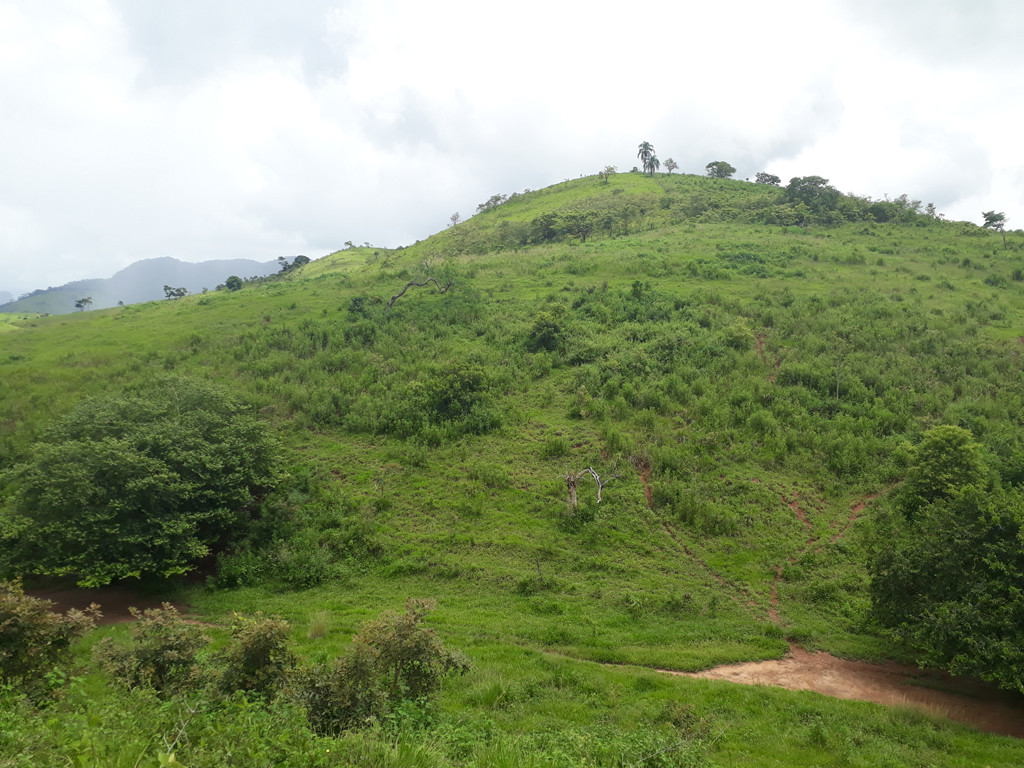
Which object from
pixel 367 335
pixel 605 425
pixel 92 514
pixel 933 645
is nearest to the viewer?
pixel 933 645

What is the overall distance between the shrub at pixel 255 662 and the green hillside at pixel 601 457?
149cm

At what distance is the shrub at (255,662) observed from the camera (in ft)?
23.8

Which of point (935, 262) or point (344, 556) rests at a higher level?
point (935, 262)

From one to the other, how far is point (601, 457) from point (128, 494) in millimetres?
17514

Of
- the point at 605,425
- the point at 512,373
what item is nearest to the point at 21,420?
the point at 512,373

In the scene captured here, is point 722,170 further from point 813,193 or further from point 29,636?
Answer: point 29,636

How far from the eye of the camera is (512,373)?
28859mm

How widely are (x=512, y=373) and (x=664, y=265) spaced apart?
23058 mm

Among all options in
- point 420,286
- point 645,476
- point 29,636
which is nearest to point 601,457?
point 645,476

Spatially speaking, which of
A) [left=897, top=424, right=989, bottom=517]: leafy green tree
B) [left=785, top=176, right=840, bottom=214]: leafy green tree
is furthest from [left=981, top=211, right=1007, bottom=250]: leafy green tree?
[left=897, top=424, right=989, bottom=517]: leafy green tree

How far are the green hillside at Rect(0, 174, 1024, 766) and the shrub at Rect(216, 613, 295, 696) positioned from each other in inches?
58.6

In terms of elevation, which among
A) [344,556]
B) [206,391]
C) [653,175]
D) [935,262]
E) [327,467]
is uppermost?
[653,175]

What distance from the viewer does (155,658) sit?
7422 millimetres

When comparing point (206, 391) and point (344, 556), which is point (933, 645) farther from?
point (206, 391)
